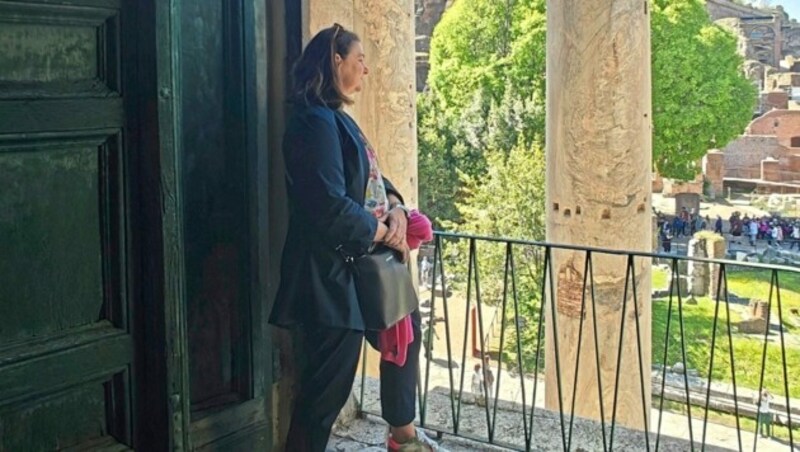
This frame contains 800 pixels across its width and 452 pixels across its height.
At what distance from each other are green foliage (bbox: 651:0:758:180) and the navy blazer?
897 inches

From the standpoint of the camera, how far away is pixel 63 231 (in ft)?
7.51

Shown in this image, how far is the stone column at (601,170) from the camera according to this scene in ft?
21.3

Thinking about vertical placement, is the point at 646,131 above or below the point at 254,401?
above

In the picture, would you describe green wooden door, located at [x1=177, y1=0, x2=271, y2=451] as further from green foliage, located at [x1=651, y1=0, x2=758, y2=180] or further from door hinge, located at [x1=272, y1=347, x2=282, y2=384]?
green foliage, located at [x1=651, y1=0, x2=758, y2=180]

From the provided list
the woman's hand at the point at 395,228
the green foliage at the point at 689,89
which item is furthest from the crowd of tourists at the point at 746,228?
the woman's hand at the point at 395,228

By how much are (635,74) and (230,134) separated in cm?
437

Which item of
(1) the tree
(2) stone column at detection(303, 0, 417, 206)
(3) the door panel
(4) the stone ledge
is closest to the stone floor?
(4) the stone ledge

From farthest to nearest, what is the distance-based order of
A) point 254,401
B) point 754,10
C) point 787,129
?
point 754,10 < point 787,129 < point 254,401

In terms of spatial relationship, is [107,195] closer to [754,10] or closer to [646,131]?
[646,131]

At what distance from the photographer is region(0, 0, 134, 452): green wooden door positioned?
2.16 meters

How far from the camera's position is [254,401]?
A: 3016 millimetres

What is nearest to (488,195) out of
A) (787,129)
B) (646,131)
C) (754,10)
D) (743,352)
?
(743,352)

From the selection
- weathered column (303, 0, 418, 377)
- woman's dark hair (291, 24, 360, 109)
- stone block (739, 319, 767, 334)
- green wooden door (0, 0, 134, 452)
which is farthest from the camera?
stone block (739, 319, 767, 334)

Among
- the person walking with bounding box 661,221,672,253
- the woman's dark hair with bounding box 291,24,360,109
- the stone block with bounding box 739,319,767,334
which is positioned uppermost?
the woman's dark hair with bounding box 291,24,360,109
